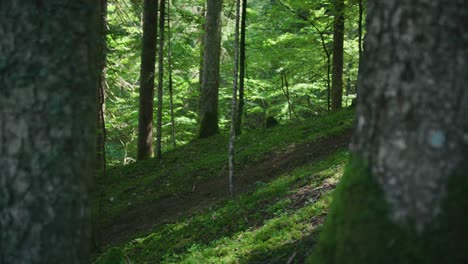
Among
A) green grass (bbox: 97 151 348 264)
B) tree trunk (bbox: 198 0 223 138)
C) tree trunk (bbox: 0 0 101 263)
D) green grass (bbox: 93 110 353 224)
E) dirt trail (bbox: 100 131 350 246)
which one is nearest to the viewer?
tree trunk (bbox: 0 0 101 263)

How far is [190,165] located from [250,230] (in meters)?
6.89

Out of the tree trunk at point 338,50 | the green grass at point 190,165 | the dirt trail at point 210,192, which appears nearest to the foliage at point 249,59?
the tree trunk at point 338,50

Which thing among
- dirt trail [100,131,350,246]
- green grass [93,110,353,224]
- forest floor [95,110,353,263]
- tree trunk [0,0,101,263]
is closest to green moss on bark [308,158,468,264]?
tree trunk [0,0,101,263]

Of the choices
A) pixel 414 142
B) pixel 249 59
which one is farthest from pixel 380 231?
pixel 249 59

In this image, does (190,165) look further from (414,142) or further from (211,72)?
(414,142)

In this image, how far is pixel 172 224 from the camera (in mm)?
7895

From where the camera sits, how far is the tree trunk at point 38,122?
6.40 feet

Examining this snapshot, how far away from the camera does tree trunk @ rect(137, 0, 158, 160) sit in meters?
14.4

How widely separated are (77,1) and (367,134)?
154 centimetres

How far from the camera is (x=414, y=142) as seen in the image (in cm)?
169

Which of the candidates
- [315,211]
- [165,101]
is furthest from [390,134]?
[165,101]

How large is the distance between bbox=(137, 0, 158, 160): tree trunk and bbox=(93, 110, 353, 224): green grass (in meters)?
1.11

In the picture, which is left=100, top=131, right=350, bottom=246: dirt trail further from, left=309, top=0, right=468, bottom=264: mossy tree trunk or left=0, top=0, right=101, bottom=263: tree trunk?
left=309, top=0, right=468, bottom=264: mossy tree trunk

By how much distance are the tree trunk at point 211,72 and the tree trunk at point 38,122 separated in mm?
13760
